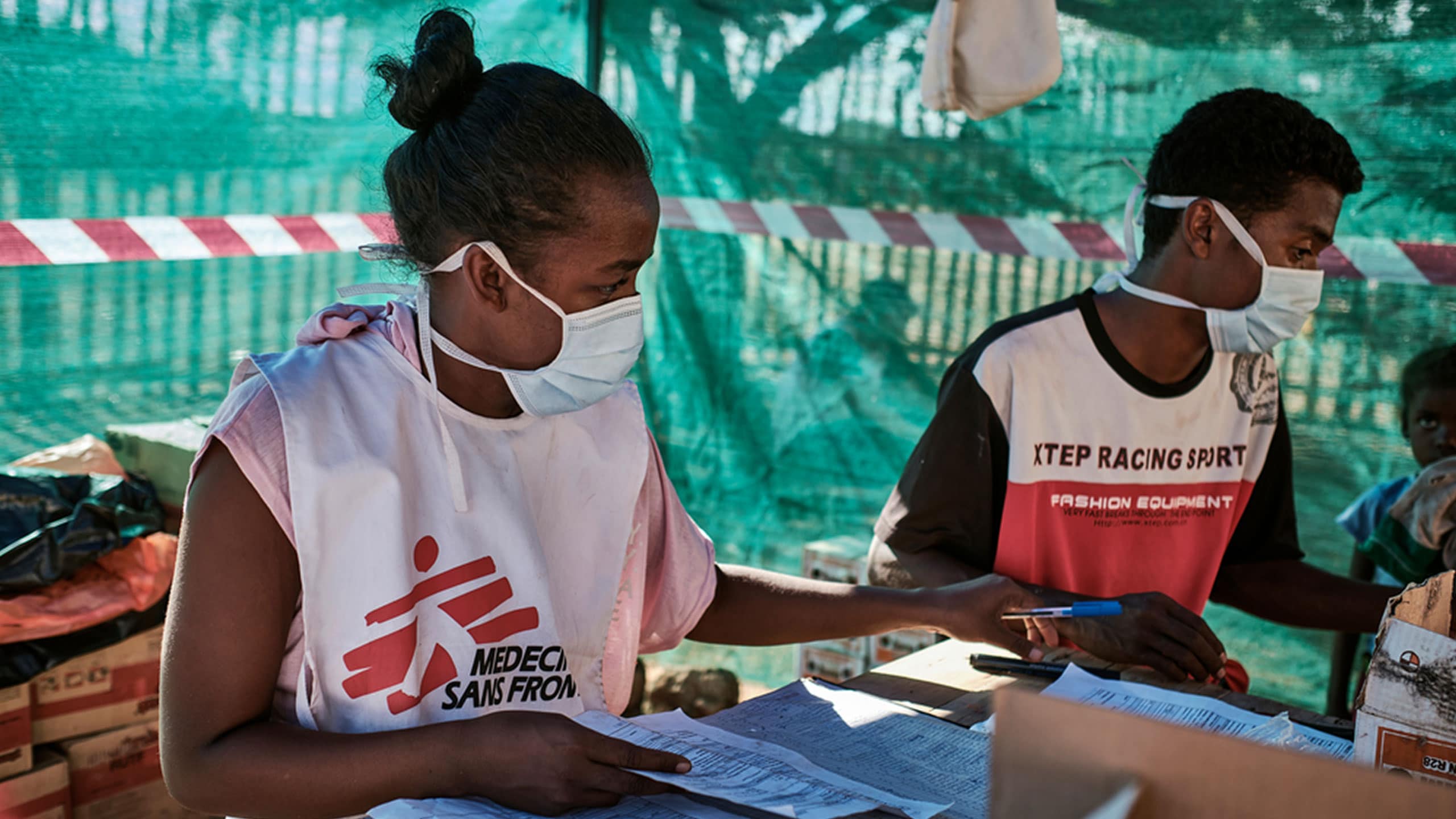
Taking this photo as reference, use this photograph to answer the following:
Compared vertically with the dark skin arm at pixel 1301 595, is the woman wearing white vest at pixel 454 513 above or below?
above

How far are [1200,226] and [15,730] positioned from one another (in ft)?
10.2

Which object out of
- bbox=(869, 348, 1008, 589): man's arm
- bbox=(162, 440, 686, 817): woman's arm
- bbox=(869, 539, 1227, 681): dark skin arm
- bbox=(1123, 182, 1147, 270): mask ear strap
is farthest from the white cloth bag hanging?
bbox=(162, 440, 686, 817): woman's arm

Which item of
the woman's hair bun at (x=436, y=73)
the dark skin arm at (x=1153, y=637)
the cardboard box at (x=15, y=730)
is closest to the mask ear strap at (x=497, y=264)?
the woman's hair bun at (x=436, y=73)

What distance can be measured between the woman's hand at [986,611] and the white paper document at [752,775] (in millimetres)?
574

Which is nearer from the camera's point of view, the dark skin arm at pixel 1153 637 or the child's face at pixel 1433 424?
the dark skin arm at pixel 1153 637

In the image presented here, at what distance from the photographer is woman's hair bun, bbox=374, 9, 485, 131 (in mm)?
1607

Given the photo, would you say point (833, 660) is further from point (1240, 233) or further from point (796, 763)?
point (796, 763)

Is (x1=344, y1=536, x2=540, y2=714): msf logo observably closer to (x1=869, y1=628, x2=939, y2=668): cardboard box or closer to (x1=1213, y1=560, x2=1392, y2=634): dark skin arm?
(x1=1213, y1=560, x2=1392, y2=634): dark skin arm

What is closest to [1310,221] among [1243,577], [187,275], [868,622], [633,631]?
[1243,577]

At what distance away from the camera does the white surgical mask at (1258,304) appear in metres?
2.35

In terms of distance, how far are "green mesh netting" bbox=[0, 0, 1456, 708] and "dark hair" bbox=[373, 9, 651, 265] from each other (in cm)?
91

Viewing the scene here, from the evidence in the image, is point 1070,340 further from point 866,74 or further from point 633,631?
point 866,74

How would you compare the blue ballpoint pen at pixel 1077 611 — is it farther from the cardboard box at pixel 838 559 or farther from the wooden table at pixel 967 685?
the cardboard box at pixel 838 559

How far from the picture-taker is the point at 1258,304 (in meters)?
2.37
